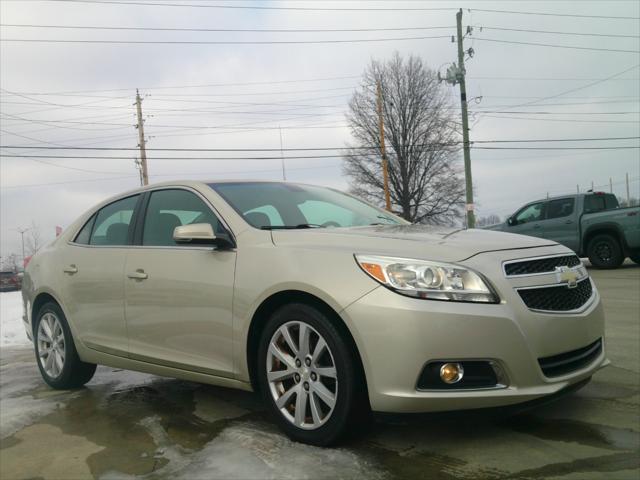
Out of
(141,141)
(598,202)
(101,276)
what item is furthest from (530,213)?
(141,141)

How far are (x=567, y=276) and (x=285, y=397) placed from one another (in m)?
1.66

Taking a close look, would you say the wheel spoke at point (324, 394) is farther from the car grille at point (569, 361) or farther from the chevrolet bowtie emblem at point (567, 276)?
the chevrolet bowtie emblem at point (567, 276)

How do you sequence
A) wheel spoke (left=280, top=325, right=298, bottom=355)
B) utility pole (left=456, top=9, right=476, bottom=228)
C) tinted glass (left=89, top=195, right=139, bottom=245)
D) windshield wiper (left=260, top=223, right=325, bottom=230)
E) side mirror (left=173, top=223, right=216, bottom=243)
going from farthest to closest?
utility pole (left=456, top=9, right=476, bottom=228) < tinted glass (left=89, top=195, right=139, bottom=245) < windshield wiper (left=260, top=223, right=325, bottom=230) < side mirror (left=173, top=223, right=216, bottom=243) < wheel spoke (left=280, top=325, right=298, bottom=355)

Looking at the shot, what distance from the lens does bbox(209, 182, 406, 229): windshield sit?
3.66m

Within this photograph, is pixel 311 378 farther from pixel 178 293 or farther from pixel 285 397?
pixel 178 293

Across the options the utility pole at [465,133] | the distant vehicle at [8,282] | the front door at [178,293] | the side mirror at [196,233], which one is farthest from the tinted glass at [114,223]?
the distant vehicle at [8,282]

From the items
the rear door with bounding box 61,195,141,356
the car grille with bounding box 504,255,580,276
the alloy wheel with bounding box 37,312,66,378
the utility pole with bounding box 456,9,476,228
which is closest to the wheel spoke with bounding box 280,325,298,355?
the car grille with bounding box 504,255,580,276

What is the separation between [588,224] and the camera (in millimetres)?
12523

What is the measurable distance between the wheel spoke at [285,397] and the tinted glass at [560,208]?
1164cm

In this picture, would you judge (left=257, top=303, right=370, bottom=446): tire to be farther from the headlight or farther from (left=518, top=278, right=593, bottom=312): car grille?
(left=518, top=278, right=593, bottom=312): car grille

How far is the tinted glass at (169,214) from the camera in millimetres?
3844

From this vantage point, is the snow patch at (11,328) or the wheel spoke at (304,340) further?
the snow patch at (11,328)

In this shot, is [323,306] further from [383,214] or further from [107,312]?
[107,312]

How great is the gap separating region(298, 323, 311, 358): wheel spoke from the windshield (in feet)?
2.63
